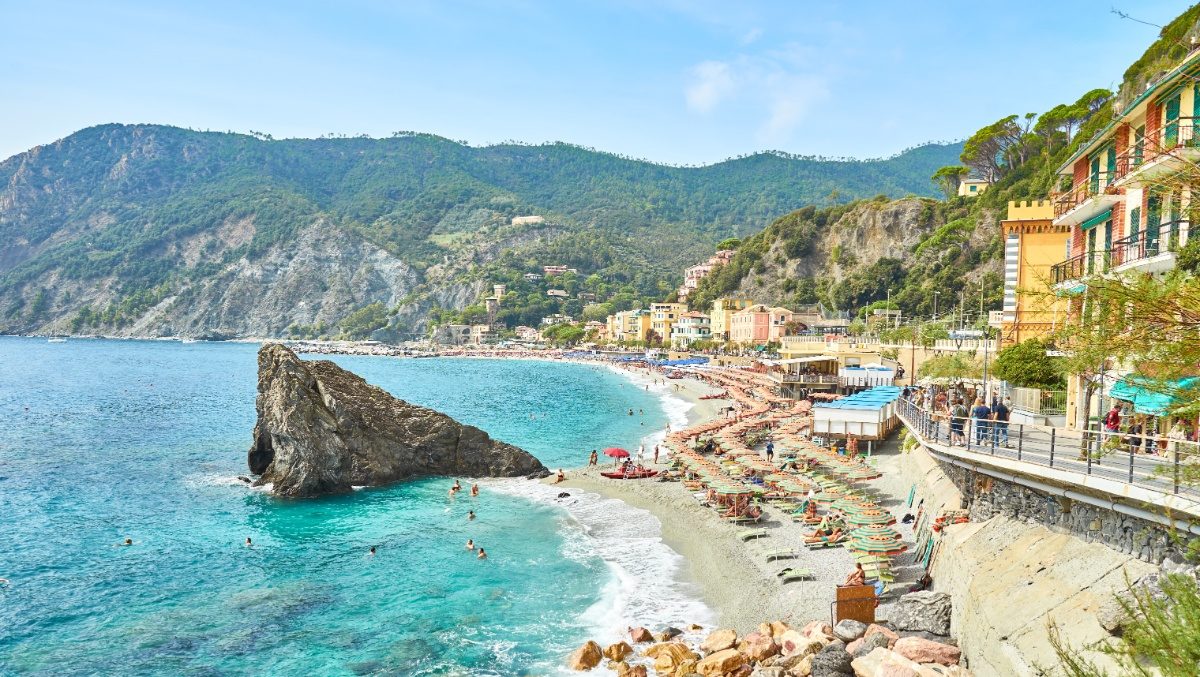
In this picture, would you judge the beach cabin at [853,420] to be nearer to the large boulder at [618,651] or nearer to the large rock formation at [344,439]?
the large rock formation at [344,439]

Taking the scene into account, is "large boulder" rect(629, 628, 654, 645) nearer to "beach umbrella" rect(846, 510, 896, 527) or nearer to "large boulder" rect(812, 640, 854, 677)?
"large boulder" rect(812, 640, 854, 677)

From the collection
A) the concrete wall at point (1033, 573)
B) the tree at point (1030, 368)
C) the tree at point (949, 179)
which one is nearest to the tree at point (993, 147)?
the tree at point (949, 179)

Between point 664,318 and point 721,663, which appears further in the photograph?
point 664,318

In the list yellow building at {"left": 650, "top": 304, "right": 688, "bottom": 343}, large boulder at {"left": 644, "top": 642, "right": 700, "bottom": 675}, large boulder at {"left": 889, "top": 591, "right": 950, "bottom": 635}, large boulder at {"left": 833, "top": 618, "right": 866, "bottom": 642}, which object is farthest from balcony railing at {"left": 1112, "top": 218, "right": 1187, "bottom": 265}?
yellow building at {"left": 650, "top": 304, "right": 688, "bottom": 343}

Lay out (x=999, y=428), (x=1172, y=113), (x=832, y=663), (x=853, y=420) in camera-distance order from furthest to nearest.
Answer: (x=853, y=420) < (x=999, y=428) < (x=1172, y=113) < (x=832, y=663)

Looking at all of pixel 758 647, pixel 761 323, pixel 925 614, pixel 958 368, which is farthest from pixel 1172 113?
pixel 761 323

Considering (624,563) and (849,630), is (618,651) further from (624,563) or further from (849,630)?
(624,563)
